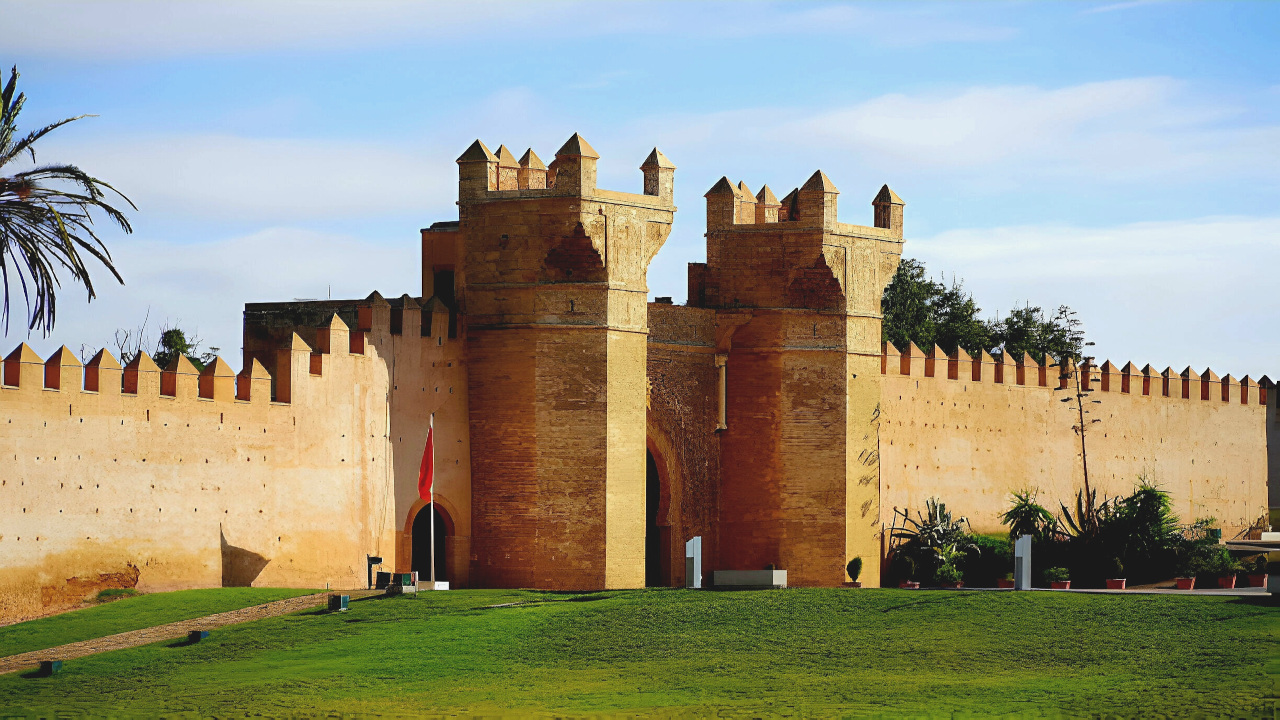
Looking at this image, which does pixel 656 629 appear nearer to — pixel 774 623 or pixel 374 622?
pixel 774 623

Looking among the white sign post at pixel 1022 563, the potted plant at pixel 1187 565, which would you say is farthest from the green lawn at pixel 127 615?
the potted plant at pixel 1187 565

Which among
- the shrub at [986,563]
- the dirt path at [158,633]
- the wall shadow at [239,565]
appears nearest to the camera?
the dirt path at [158,633]

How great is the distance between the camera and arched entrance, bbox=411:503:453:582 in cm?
2748

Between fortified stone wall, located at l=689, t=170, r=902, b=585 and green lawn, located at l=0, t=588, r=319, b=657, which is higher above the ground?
fortified stone wall, located at l=689, t=170, r=902, b=585

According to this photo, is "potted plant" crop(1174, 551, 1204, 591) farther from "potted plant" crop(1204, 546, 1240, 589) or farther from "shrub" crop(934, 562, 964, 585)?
"shrub" crop(934, 562, 964, 585)

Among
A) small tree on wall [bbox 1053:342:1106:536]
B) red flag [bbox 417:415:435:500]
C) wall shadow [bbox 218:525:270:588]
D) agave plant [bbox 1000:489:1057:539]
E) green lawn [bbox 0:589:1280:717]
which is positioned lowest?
green lawn [bbox 0:589:1280:717]

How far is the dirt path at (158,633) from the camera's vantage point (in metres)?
19.9

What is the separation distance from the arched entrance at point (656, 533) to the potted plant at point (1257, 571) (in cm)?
859

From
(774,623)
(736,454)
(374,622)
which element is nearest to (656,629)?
(774,623)

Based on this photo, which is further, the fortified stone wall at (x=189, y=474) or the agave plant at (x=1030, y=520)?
the agave plant at (x=1030, y=520)

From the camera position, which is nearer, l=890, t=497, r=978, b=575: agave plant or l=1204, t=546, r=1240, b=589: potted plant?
l=1204, t=546, r=1240, b=589: potted plant

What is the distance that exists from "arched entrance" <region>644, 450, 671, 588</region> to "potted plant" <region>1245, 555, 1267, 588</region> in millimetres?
8589

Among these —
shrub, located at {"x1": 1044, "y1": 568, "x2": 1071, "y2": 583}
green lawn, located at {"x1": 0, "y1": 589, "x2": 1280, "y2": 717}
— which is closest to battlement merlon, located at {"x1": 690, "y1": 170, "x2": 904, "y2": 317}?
shrub, located at {"x1": 1044, "y1": 568, "x2": 1071, "y2": 583}

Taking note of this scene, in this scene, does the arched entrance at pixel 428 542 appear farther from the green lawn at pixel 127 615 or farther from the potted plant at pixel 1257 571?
the potted plant at pixel 1257 571
